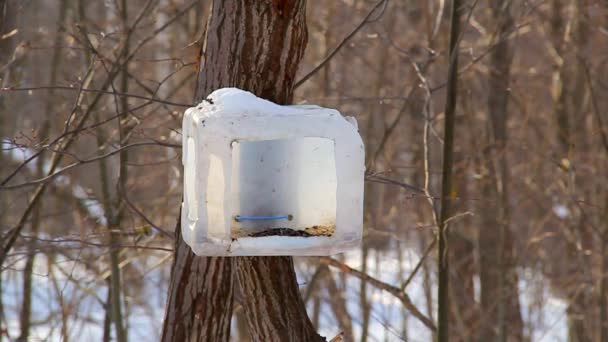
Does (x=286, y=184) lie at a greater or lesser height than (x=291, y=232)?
greater

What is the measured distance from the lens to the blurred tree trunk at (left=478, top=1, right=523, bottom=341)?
18.5ft

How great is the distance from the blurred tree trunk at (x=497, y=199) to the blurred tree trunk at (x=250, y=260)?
305 cm

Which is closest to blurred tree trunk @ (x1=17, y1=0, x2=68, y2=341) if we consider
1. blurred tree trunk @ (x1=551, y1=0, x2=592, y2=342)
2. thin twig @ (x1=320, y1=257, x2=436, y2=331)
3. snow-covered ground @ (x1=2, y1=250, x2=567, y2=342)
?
snow-covered ground @ (x1=2, y1=250, x2=567, y2=342)

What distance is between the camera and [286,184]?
2.49m

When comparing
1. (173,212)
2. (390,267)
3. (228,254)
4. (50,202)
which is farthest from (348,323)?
(228,254)

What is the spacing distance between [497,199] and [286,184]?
3423 millimetres

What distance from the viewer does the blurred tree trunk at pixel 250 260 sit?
8.19 feet

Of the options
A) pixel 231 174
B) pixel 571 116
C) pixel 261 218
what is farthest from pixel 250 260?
pixel 571 116

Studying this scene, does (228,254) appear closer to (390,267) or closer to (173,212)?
(173,212)

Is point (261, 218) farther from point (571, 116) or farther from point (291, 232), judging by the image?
point (571, 116)

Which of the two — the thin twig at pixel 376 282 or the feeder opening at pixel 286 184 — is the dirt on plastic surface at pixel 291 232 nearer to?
the feeder opening at pixel 286 184

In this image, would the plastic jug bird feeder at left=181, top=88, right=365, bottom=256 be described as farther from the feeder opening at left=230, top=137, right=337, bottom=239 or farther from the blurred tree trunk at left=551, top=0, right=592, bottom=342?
the blurred tree trunk at left=551, top=0, right=592, bottom=342

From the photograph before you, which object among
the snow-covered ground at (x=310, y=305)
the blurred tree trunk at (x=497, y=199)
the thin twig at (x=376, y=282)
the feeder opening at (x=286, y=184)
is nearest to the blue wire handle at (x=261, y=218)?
the feeder opening at (x=286, y=184)

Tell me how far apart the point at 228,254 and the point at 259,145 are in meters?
0.45
